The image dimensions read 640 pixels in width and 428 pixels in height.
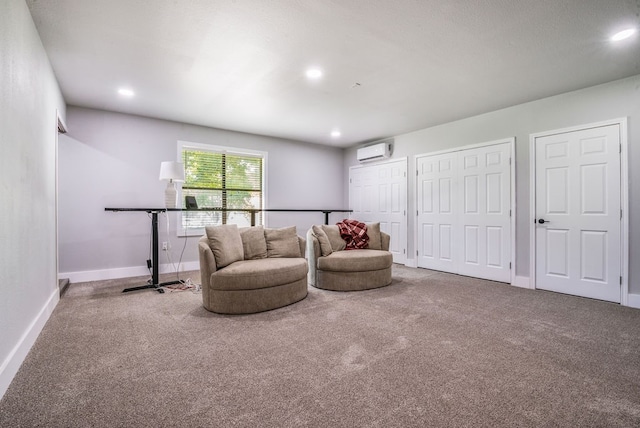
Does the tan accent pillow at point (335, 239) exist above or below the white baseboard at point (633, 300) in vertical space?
above

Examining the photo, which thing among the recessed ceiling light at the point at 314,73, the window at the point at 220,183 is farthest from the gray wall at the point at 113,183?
the recessed ceiling light at the point at 314,73

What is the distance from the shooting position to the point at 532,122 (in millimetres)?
3965

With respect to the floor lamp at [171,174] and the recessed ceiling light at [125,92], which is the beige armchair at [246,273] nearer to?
the floor lamp at [171,174]

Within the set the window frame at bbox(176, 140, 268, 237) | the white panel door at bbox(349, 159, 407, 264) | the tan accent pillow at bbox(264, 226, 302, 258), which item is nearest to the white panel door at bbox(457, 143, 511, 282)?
the white panel door at bbox(349, 159, 407, 264)

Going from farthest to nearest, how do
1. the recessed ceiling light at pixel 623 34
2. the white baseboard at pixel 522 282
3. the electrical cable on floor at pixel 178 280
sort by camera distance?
the white baseboard at pixel 522 282 < the electrical cable on floor at pixel 178 280 < the recessed ceiling light at pixel 623 34

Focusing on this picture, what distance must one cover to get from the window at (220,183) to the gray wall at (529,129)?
284cm

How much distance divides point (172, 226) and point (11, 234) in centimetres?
303

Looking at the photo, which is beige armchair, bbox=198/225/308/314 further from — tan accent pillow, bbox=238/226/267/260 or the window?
the window

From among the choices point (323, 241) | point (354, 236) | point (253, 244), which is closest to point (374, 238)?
point (354, 236)

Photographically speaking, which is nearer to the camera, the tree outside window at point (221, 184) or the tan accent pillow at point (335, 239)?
the tan accent pillow at point (335, 239)

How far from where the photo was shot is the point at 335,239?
4246 mm

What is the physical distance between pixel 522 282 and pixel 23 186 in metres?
5.30

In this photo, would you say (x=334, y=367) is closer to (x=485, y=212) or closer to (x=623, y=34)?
(x=623, y=34)

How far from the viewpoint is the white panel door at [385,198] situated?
5.67m
